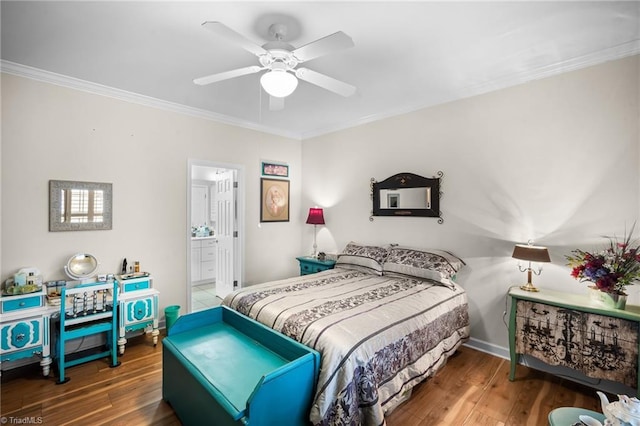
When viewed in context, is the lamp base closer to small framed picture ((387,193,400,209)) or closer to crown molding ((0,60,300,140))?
small framed picture ((387,193,400,209))

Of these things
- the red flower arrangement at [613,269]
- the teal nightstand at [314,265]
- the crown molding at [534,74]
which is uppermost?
the crown molding at [534,74]

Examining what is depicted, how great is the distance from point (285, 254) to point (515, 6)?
405 cm

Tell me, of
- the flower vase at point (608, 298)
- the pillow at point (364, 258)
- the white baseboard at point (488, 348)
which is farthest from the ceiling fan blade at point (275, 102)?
the white baseboard at point (488, 348)

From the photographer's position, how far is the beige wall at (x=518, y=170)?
235 cm

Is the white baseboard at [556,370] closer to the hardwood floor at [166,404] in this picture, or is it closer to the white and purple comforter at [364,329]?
the hardwood floor at [166,404]

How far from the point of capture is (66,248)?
2863 mm

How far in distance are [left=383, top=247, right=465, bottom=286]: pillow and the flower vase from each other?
104cm

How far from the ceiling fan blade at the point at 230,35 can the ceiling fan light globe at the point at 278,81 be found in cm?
15

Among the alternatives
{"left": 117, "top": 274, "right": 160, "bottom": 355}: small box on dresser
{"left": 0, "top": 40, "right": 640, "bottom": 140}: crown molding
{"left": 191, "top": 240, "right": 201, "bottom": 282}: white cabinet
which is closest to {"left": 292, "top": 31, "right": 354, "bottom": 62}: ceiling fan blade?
{"left": 0, "top": 40, "right": 640, "bottom": 140}: crown molding

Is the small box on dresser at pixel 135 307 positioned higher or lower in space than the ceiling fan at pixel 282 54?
lower

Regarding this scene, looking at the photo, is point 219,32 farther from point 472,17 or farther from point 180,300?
point 180,300

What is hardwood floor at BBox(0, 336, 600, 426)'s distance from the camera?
202cm

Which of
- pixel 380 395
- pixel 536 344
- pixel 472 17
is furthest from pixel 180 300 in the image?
pixel 472 17

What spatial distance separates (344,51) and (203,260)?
4.55 m
